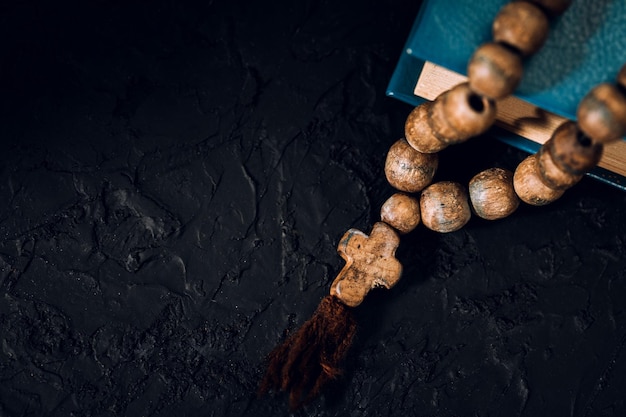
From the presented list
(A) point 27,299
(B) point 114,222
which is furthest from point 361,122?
(A) point 27,299

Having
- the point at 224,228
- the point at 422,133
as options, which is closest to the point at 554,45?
the point at 422,133

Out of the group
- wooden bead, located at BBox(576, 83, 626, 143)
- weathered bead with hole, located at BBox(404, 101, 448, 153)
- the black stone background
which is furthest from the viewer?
the black stone background

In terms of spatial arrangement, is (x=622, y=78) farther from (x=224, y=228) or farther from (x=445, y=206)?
(x=224, y=228)

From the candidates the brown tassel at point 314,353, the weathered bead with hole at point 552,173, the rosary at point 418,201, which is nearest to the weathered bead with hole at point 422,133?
the rosary at point 418,201

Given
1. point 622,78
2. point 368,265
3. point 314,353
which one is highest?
point 622,78

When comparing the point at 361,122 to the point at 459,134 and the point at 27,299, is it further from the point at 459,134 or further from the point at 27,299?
the point at 27,299

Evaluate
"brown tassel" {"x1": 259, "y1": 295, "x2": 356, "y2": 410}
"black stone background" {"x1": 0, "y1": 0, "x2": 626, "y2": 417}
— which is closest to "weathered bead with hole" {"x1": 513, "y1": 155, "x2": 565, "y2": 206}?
"black stone background" {"x1": 0, "y1": 0, "x2": 626, "y2": 417}

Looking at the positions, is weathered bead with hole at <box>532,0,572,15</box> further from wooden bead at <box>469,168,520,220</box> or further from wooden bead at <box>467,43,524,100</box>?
wooden bead at <box>469,168,520,220</box>
